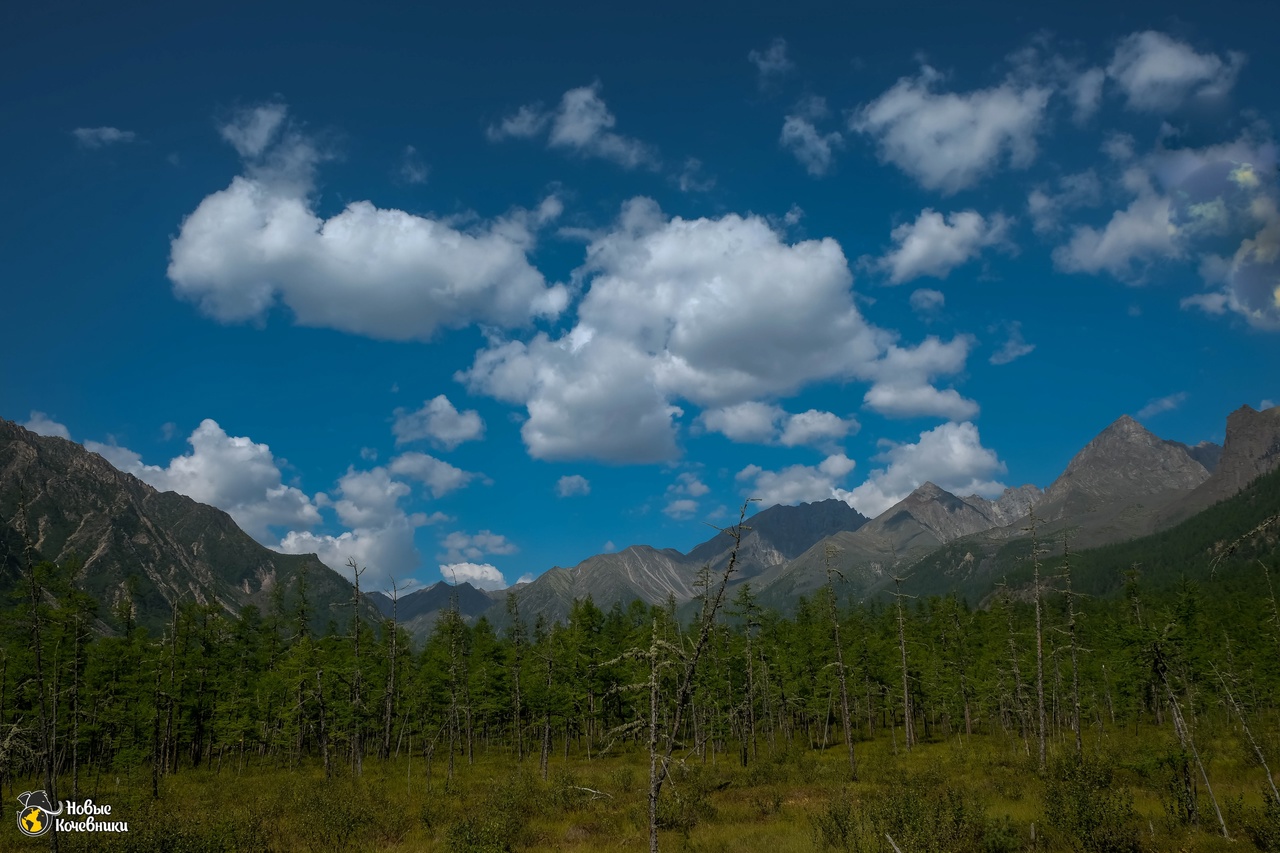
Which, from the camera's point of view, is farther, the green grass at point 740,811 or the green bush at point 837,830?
the green bush at point 837,830

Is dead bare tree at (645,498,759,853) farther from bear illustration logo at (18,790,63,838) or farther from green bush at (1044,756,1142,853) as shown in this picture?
bear illustration logo at (18,790,63,838)

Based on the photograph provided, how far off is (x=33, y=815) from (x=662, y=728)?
1038 inches

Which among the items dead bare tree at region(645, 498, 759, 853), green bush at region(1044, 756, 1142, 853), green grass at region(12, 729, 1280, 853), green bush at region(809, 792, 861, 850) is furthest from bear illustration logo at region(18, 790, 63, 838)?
green bush at region(1044, 756, 1142, 853)

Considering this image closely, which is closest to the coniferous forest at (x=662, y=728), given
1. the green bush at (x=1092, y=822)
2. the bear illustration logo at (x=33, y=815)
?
the green bush at (x=1092, y=822)

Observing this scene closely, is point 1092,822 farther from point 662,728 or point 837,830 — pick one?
point 662,728

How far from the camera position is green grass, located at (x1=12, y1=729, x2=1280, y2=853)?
818 inches

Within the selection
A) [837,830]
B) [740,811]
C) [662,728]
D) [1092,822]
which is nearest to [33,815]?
[662,728]

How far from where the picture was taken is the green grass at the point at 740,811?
2078 cm

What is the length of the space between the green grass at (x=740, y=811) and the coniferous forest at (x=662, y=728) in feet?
0.72

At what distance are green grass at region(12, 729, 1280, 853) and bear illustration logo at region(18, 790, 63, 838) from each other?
727mm

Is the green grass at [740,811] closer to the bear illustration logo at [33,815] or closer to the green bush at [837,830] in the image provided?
the green bush at [837,830]

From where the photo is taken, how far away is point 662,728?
76.7 ft

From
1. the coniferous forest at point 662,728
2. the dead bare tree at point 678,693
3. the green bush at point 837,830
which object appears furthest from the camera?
the coniferous forest at point 662,728

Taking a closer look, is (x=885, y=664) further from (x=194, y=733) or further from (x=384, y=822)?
(x=194, y=733)
